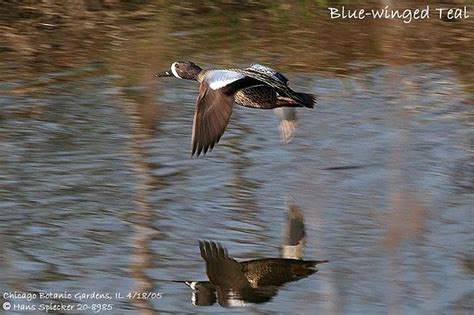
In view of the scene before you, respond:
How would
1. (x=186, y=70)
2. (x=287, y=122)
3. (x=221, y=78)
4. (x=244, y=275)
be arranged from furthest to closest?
→ 1. (x=186, y=70)
2. (x=287, y=122)
3. (x=221, y=78)
4. (x=244, y=275)

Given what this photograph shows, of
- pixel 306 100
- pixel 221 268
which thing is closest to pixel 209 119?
pixel 306 100

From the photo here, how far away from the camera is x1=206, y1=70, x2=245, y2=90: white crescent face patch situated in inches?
284

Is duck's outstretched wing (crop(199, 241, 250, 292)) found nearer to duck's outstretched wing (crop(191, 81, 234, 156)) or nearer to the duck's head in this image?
duck's outstretched wing (crop(191, 81, 234, 156))

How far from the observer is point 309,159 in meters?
7.79

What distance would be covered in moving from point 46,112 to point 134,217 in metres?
2.15

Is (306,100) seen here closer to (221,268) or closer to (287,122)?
(287,122)

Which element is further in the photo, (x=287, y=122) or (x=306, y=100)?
(x=287, y=122)

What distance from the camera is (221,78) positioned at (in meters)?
7.31

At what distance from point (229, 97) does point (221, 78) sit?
0.16m

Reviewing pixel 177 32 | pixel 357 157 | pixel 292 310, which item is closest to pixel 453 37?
pixel 177 32

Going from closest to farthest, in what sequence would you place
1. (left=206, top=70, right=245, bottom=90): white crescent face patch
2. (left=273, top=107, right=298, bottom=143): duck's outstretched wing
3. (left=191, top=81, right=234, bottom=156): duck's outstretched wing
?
(left=191, top=81, right=234, bottom=156): duck's outstretched wing → (left=206, top=70, right=245, bottom=90): white crescent face patch → (left=273, top=107, right=298, bottom=143): duck's outstretched wing

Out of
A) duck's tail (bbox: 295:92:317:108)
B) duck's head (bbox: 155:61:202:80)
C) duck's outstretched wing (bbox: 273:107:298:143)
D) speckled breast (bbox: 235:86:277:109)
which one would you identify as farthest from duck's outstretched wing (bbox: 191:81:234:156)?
duck's head (bbox: 155:61:202:80)

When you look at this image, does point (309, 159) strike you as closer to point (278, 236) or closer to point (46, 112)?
A: point (278, 236)

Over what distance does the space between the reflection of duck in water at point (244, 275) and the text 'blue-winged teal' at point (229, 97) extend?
0.80 m
